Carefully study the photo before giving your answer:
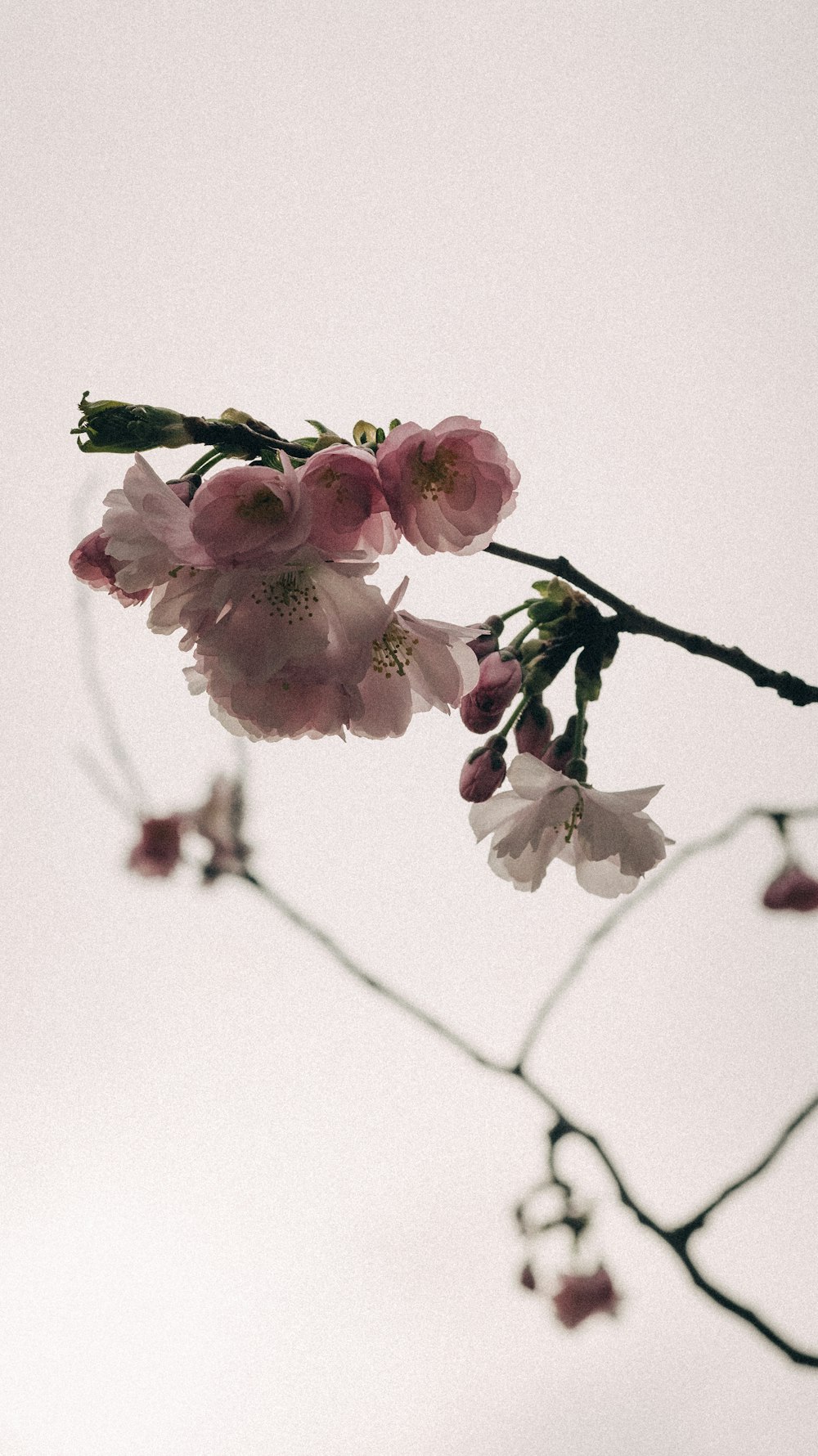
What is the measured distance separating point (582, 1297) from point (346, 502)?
7.96 feet

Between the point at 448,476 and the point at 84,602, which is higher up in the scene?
the point at 448,476

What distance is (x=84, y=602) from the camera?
7.36 ft

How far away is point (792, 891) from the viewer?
179cm

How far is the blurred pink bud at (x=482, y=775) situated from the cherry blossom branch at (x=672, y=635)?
0.22 meters

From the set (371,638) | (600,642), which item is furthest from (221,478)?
(600,642)

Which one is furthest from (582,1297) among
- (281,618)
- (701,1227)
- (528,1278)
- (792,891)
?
(281,618)

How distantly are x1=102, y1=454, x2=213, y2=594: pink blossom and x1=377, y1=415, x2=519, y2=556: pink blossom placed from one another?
159 mm

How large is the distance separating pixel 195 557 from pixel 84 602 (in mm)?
1672

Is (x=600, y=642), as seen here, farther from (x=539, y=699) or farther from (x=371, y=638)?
(x=371, y=638)

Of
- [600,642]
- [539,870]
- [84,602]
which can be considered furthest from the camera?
[84,602]

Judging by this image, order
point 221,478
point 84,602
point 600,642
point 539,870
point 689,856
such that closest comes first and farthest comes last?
point 221,478
point 600,642
point 539,870
point 689,856
point 84,602

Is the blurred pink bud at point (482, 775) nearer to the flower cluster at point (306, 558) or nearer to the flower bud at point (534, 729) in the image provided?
the flower bud at point (534, 729)

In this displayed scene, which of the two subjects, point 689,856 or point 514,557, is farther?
point 689,856

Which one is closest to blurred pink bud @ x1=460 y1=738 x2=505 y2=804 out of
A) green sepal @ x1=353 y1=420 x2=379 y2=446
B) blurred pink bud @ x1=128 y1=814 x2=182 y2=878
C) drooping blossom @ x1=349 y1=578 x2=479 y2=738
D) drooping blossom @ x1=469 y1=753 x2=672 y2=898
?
drooping blossom @ x1=469 y1=753 x2=672 y2=898
